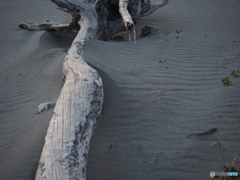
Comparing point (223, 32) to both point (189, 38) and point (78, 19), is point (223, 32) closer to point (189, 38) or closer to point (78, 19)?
point (189, 38)

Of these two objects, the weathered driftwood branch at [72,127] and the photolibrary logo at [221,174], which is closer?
the weathered driftwood branch at [72,127]

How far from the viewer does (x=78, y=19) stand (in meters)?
5.34

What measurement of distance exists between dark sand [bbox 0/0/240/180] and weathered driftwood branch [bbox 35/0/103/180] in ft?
1.45

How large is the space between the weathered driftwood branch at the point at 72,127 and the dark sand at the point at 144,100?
44 centimetres

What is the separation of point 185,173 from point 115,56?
8.77ft

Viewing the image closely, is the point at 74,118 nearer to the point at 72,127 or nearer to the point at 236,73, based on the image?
the point at 72,127

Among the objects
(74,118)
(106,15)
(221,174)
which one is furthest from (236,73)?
(106,15)

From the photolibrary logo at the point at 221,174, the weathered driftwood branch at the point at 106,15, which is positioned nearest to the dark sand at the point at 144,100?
the photolibrary logo at the point at 221,174

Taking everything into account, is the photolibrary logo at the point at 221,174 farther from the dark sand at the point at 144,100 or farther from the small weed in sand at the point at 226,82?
the small weed in sand at the point at 226,82

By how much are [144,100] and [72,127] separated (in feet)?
4.64

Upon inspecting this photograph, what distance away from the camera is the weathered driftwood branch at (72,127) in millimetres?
1870

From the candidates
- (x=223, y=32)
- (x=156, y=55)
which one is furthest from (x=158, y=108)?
(x=223, y=32)

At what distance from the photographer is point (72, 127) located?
7.12 feet

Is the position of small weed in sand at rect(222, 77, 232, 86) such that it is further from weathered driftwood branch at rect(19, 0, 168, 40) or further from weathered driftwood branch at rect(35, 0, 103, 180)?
weathered driftwood branch at rect(19, 0, 168, 40)
